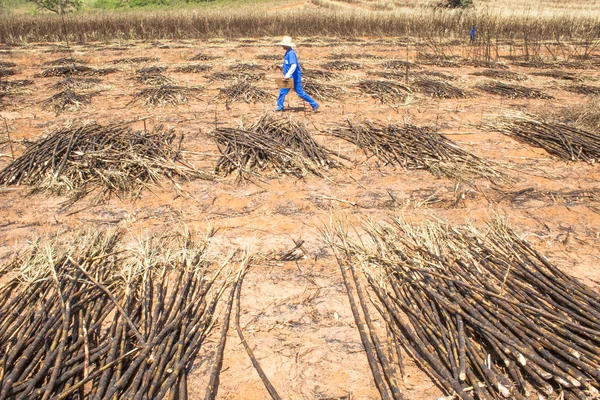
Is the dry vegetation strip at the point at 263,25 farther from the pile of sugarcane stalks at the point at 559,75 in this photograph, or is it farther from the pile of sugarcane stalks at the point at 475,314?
the pile of sugarcane stalks at the point at 475,314

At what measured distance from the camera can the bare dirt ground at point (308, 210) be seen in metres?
2.54

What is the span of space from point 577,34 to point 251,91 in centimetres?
1613

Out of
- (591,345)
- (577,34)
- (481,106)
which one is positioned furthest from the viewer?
(577,34)

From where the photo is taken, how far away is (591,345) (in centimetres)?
234

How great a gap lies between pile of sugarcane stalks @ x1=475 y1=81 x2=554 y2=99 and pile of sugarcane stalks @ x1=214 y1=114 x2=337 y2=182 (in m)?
5.58

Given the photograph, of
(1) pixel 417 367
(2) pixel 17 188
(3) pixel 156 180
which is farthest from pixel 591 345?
(2) pixel 17 188

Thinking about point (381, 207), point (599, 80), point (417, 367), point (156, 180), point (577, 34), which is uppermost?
point (577, 34)

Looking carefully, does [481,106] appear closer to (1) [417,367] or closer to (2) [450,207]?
(2) [450,207]

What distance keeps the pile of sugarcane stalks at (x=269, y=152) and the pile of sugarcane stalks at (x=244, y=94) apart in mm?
2484

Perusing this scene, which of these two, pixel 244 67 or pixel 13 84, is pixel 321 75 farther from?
pixel 13 84

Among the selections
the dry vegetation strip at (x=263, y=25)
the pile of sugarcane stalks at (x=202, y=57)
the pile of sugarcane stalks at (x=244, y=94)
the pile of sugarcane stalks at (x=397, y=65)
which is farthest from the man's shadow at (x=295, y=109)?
the dry vegetation strip at (x=263, y=25)

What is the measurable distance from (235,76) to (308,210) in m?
7.01

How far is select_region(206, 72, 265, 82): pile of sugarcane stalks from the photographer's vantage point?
9922 millimetres

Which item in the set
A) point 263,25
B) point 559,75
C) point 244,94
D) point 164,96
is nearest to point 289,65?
point 244,94
